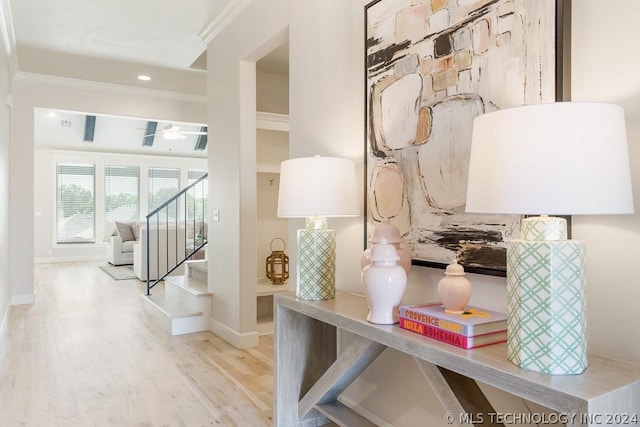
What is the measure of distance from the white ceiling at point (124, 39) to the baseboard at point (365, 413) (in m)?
2.98

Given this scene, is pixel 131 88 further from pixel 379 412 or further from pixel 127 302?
pixel 379 412

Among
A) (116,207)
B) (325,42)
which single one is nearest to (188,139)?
(116,207)

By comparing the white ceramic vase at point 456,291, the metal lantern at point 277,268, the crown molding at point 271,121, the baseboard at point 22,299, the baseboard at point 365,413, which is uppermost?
the crown molding at point 271,121

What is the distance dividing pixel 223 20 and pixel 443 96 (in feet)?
9.16

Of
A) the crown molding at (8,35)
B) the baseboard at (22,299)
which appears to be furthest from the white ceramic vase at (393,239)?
the baseboard at (22,299)

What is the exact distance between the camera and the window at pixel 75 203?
9.77 m

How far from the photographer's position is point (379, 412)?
83.4 inches

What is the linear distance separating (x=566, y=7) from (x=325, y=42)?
1.37 meters

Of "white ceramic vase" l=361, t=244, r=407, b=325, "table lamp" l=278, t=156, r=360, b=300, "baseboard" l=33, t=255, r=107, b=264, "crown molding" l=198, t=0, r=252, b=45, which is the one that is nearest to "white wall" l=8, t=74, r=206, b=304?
"crown molding" l=198, t=0, r=252, b=45

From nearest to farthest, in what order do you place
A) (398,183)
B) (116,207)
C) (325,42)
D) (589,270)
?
(589,270)
(398,183)
(325,42)
(116,207)

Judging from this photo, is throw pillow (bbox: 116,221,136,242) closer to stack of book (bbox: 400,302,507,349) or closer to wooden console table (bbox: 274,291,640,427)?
wooden console table (bbox: 274,291,640,427)

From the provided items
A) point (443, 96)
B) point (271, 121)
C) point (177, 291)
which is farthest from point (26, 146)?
point (443, 96)

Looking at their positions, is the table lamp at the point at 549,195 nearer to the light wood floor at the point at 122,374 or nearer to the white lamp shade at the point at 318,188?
the white lamp shade at the point at 318,188

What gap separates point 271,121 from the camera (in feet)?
14.6
